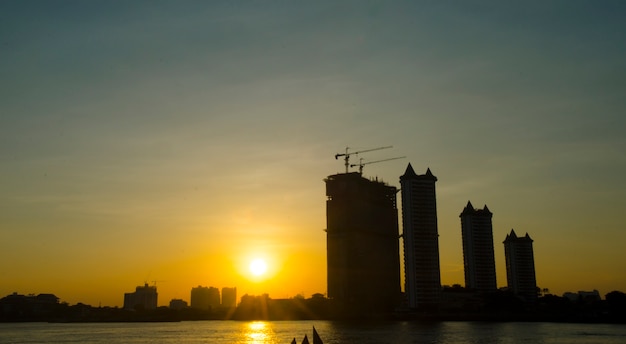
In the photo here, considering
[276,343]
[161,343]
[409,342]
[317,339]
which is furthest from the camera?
[161,343]

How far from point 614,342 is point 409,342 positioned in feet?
158

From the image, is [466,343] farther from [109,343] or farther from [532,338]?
[109,343]

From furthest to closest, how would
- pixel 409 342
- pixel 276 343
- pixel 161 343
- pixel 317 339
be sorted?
pixel 161 343
pixel 276 343
pixel 409 342
pixel 317 339

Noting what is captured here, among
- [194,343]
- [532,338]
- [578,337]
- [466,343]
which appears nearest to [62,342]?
[194,343]

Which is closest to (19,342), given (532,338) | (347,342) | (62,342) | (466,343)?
(62,342)

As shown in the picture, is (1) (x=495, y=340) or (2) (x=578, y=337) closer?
(1) (x=495, y=340)

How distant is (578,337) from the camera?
15775 cm

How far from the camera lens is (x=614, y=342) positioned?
140 meters

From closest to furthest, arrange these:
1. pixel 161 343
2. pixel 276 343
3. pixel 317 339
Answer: pixel 317 339
pixel 276 343
pixel 161 343

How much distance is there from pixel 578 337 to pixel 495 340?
2774 centimetres

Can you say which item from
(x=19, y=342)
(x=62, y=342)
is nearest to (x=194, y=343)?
(x=62, y=342)

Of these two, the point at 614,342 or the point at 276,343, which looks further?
the point at 276,343

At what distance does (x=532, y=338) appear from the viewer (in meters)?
154

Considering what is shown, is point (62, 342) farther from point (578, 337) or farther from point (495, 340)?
point (578, 337)
